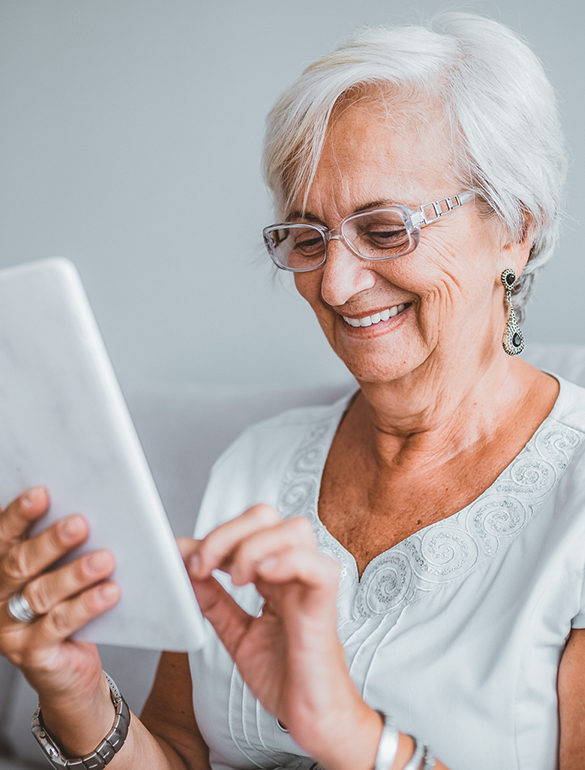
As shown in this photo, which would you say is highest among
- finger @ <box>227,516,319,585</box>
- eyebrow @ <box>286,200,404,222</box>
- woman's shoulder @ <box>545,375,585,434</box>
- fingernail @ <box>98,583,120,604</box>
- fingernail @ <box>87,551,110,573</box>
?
eyebrow @ <box>286,200,404,222</box>

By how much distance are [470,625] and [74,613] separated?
544mm

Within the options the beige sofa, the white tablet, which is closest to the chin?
the beige sofa

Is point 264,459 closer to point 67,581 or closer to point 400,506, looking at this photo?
point 400,506

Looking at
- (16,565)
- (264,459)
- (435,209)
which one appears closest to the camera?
(16,565)

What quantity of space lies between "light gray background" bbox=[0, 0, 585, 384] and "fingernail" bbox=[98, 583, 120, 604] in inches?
50.2

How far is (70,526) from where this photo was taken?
710mm

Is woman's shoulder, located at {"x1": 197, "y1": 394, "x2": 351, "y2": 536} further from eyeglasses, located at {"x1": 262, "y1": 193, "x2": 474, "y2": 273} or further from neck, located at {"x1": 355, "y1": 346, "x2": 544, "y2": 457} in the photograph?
eyeglasses, located at {"x1": 262, "y1": 193, "x2": 474, "y2": 273}

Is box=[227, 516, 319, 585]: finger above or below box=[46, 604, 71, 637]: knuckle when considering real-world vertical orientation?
above

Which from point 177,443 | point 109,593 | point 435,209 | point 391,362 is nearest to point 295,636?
point 109,593

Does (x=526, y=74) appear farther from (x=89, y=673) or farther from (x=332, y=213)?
(x=89, y=673)

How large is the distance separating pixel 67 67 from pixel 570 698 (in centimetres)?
222

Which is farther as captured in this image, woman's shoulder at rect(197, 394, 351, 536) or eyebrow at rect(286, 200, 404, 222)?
woman's shoulder at rect(197, 394, 351, 536)

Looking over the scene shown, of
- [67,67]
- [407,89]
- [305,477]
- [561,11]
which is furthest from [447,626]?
[67,67]

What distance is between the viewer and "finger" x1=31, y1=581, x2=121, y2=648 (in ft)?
2.34
